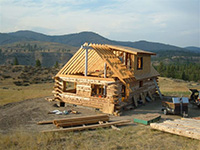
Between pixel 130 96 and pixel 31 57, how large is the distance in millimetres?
85186

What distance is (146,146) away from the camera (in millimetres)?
7812

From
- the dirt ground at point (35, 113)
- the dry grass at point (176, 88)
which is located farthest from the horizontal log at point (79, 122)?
the dry grass at point (176, 88)

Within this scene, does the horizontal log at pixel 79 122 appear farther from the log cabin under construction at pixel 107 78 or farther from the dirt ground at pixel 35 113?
the log cabin under construction at pixel 107 78

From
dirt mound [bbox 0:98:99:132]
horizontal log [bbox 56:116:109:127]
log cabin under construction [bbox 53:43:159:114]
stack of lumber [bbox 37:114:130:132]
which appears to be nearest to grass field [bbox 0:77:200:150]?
stack of lumber [bbox 37:114:130:132]

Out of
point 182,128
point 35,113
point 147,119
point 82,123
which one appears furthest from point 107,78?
point 182,128

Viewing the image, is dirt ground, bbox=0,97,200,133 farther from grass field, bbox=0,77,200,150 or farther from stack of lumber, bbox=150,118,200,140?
stack of lumber, bbox=150,118,200,140

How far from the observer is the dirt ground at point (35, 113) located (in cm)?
1046

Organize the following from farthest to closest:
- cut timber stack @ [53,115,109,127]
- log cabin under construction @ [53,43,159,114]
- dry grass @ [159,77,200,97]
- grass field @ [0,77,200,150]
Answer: dry grass @ [159,77,200,97], log cabin under construction @ [53,43,159,114], cut timber stack @ [53,115,109,127], grass field @ [0,77,200,150]

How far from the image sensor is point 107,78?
1409 centimetres

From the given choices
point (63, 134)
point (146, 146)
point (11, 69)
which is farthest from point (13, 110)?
point (11, 69)

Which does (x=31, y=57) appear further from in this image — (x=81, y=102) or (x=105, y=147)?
(x=105, y=147)

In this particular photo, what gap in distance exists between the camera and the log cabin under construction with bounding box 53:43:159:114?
46.1ft

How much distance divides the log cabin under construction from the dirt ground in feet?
2.38

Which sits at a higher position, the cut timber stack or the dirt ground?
the cut timber stack
